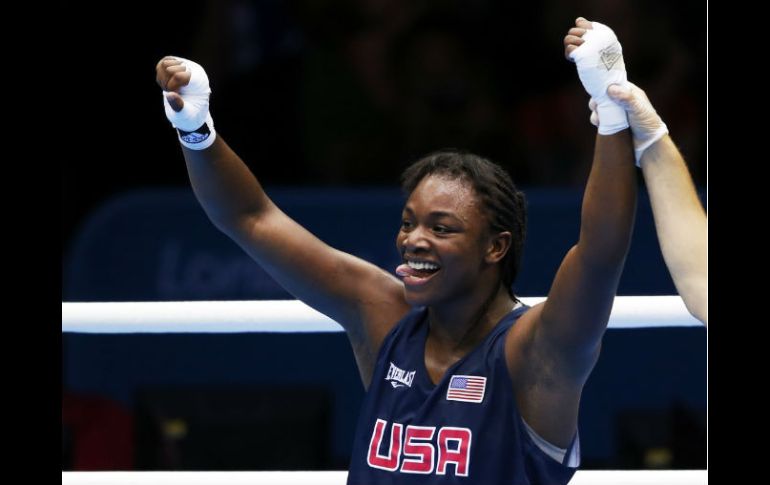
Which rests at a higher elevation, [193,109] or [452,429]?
[193,109]

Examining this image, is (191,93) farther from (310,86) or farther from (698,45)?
(698,45)

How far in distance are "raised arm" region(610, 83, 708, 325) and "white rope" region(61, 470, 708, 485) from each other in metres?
0.71

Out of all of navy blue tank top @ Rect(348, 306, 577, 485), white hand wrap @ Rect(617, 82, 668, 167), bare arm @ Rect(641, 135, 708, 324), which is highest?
white hand wrap @ Rect(617, 82, 668, 167)

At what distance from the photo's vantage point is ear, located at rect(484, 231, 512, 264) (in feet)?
8.24

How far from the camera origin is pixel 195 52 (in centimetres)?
503

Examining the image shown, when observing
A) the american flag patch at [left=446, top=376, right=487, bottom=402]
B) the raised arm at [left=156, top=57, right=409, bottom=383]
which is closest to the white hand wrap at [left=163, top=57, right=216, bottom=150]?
the raised arm at [left=156, top=57, right=409, bottom=383]

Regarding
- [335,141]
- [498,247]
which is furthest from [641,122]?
[335,141]

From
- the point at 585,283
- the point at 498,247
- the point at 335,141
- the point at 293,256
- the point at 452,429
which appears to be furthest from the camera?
the point at 335,141

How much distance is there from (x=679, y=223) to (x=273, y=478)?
107 centimetres

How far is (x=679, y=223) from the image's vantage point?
6.81 ft

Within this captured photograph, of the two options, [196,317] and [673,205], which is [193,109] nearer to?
[196,317]

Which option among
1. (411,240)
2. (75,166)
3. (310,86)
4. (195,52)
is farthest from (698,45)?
(411,240)

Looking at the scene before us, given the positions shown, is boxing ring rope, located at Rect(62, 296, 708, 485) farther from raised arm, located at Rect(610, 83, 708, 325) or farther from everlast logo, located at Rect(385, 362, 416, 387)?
raised arm, located at Rect(610, 83, 708, 325)

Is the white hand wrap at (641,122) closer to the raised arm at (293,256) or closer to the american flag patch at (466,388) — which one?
the american flag patch at (466,388)
